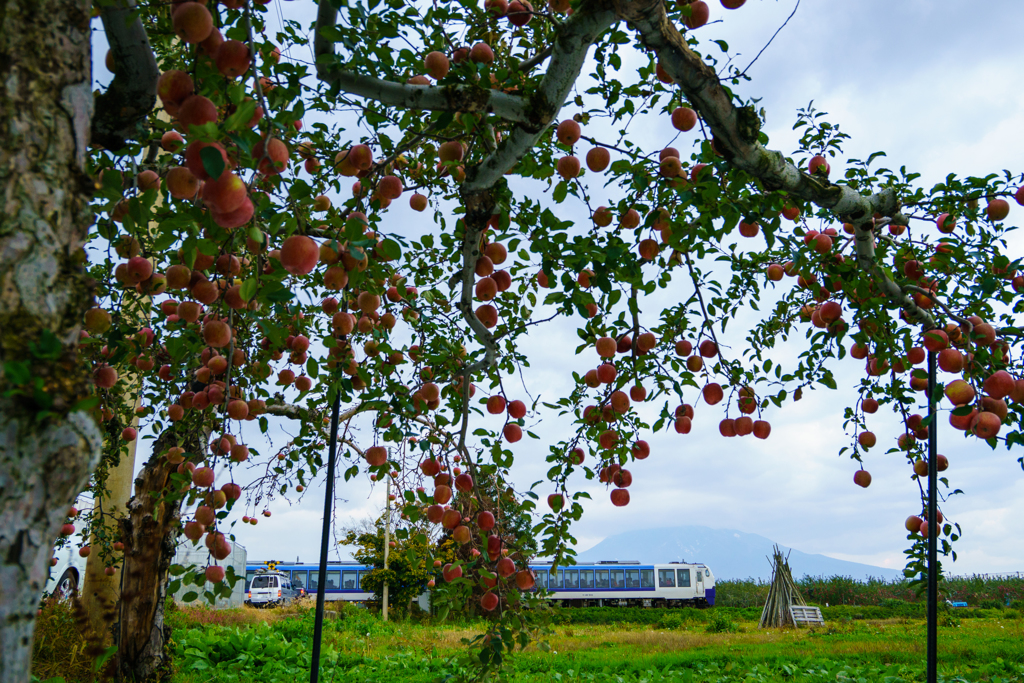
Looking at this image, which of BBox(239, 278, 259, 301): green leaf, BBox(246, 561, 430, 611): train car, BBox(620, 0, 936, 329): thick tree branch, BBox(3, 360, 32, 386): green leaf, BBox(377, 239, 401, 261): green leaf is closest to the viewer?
BBox(3, 360, 32, 386): green leaf

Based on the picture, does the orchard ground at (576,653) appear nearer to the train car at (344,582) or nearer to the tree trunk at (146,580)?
the tree trunk at (146,580)

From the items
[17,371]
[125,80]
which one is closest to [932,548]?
[17,371]

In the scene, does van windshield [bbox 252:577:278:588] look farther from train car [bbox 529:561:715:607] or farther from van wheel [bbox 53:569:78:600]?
van wheel [bbox 53:569:78:600]

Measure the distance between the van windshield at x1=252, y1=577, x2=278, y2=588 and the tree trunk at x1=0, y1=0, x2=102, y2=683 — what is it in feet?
85.3

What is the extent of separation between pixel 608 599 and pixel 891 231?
2083 cm

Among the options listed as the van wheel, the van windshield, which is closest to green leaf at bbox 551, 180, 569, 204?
the van wheel

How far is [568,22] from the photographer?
7.09ft

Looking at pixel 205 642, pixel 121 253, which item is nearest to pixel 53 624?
pixel 205 642

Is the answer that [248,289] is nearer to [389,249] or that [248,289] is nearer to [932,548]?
[389,249]

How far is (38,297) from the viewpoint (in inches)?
41.1

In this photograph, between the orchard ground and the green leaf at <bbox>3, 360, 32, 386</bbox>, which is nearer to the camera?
the green leaf at <bbox>3, 360, 32, 386</bbox>

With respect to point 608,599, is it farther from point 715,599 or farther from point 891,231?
point 891,231

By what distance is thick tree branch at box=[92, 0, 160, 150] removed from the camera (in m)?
1.74

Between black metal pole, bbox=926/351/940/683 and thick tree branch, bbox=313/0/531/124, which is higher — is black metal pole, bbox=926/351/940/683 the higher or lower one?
the lower one
